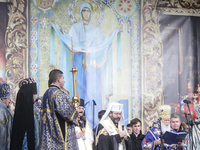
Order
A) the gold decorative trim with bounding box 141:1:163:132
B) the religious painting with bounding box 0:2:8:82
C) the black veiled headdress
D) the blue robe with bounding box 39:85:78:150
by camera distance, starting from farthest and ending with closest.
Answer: the gold decorative trim with bounding box 141:1:163:132 → the religious painting with bounding box 0:2:8:82 → the black veiled headdress → the blue robe with bounding box 39:85:78:150

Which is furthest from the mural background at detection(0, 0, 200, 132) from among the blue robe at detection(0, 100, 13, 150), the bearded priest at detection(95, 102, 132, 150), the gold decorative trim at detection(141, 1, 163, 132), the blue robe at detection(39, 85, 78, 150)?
the blue robe at detection(39, 85, 78, 150)

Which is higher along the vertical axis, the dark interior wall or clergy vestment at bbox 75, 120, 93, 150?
the dark interior wall

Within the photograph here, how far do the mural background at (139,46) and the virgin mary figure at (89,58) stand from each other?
0.41 ft

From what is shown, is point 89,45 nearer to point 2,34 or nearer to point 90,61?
point 90,61

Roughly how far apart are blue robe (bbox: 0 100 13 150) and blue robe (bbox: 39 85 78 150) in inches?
40.2

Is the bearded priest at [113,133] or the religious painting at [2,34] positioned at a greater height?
the religious painting at [2,34]

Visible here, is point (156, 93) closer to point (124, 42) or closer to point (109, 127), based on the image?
point (124, 42)

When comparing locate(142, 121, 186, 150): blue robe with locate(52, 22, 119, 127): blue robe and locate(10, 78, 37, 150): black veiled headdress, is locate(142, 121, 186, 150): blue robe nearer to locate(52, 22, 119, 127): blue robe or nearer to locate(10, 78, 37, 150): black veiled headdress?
locate(52, 22, 119, 127): blue robe

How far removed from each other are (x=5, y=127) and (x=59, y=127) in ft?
4.12

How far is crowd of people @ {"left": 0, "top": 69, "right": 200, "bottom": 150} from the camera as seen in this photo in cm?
400

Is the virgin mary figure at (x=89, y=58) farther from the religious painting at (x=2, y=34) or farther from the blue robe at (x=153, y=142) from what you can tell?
the blue robe at (x=153, y=142)

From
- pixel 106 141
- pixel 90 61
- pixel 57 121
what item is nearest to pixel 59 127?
pixel 57 121

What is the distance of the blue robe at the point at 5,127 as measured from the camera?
4.63 metres

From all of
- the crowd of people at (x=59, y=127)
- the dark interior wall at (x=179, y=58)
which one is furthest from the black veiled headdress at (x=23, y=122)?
the dark interior wall at (x=179, y=58)
